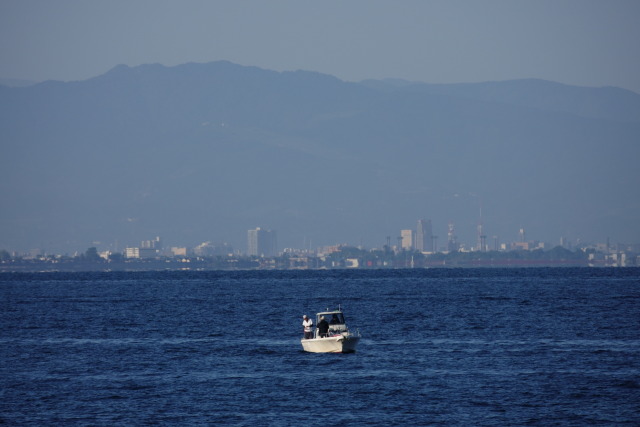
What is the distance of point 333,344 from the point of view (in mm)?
71062

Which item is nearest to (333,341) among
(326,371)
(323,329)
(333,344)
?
(333,344)

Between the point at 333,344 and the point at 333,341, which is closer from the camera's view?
the point at 333,341

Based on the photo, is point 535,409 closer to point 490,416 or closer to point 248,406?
point 490,416

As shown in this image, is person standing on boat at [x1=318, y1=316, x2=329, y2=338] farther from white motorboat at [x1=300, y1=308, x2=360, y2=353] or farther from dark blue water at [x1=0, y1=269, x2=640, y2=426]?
dark blue water at [x1=0, y1=269, x2=640, y2=426]

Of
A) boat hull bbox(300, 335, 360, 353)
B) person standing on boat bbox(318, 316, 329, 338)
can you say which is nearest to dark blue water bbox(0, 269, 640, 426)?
boat hull bbox(300, 335, 360, 353)

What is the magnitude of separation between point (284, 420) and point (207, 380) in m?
12.5

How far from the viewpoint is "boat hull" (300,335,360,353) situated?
2781 inches

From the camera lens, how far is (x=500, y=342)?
77.6 m

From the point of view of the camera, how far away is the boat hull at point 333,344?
70625 mm

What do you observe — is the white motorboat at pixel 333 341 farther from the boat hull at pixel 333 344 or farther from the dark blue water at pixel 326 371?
the dark blue water at pixel 326 371

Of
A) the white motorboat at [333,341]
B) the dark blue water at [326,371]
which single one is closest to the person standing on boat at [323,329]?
the white motorboat at [333,341]

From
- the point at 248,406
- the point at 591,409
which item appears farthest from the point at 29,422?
the point at 591,409

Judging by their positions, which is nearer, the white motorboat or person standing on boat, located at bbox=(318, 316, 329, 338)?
the white motorboat

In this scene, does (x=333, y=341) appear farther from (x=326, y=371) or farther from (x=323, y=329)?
(x=326, y=371)
